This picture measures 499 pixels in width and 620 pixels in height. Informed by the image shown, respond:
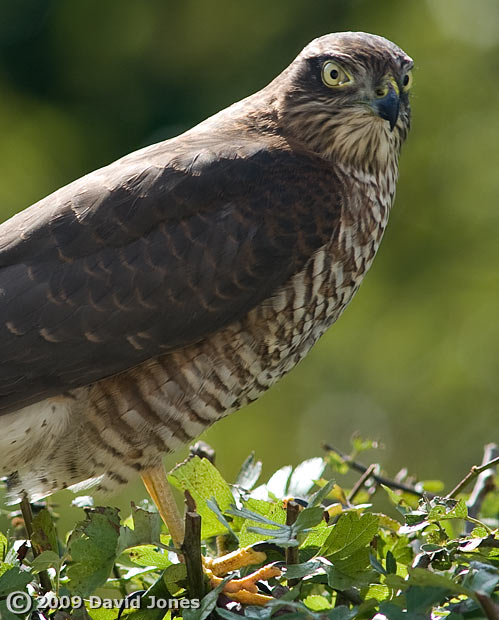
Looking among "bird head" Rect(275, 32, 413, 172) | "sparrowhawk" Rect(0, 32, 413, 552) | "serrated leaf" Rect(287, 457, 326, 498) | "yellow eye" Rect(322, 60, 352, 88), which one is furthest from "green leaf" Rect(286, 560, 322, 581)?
"yellow eye" Rect(322, 60, 352, 88)

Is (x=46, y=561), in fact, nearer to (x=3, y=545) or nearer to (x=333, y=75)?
(x=3, y=545)

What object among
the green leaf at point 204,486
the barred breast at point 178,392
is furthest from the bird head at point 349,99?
the green leaf at point 204,486

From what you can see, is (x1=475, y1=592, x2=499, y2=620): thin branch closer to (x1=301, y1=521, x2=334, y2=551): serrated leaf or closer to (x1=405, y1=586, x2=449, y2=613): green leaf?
(x1=405, y1=586, x2=449, y2=613): green leaf

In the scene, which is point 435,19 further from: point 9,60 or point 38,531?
point 38,531

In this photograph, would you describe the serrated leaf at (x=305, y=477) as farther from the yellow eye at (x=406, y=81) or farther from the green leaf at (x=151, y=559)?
the yellow eye at (x=406, y=81)

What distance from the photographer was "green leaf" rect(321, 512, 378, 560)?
80.4 inches

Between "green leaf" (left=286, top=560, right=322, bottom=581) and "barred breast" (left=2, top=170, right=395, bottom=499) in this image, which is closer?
"green leaf" (left=286, top=560, right=322, bottom=581)

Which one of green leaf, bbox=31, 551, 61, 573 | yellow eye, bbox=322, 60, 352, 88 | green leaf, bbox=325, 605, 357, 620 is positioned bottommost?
green leaf, bbox=325, 605, 357, 620

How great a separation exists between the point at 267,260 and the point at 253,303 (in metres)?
0.14

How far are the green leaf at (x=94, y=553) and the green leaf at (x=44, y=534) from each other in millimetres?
339

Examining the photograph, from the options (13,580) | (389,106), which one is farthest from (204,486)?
(389,106)

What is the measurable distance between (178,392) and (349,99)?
3.98 feet

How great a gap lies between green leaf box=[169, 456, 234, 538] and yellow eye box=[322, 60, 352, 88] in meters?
1.61

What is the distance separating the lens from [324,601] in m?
2.13
